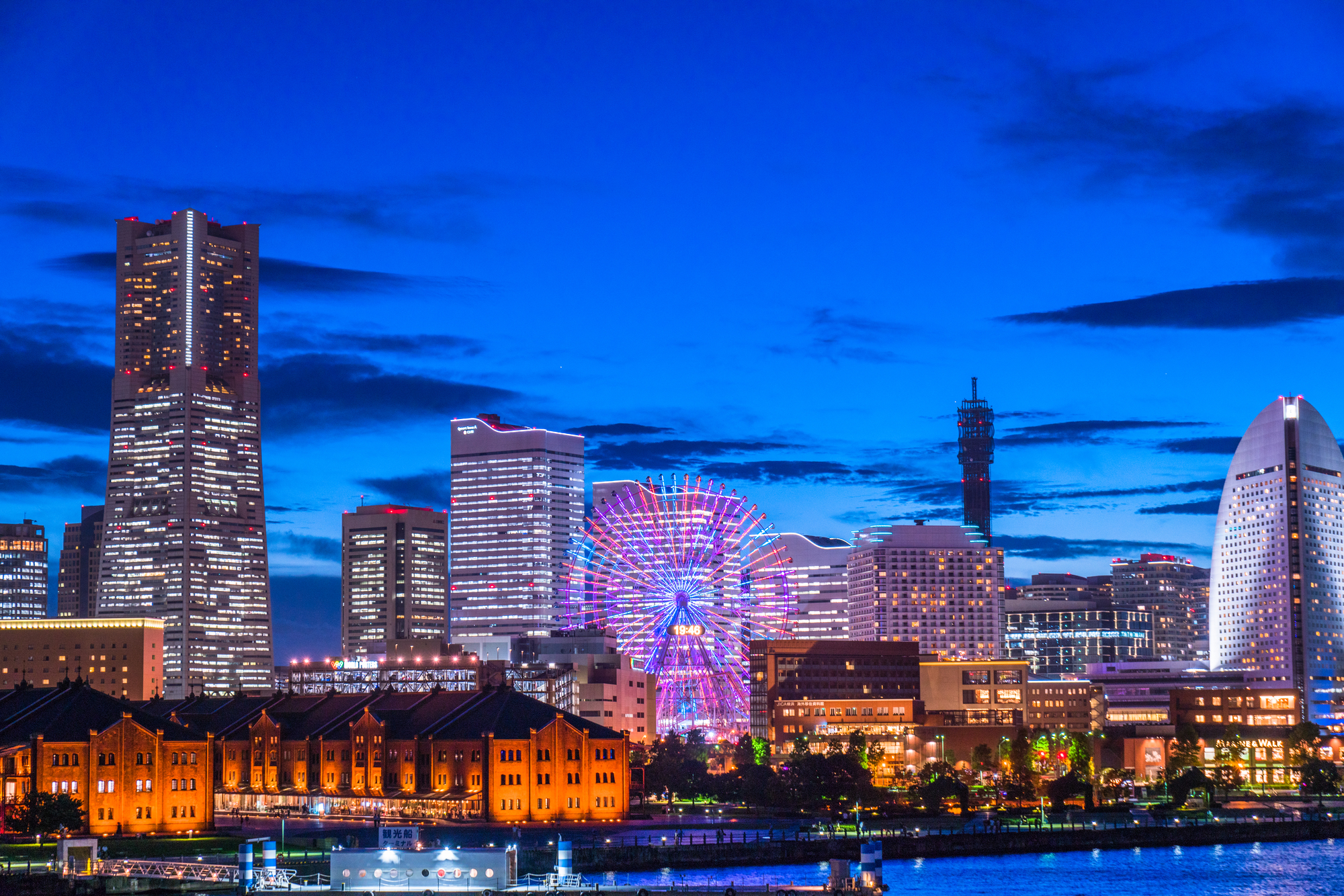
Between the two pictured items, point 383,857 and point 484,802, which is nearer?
point 383,857

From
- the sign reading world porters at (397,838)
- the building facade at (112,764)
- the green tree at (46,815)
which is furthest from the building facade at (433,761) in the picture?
the sign reading world porters at (397,838)

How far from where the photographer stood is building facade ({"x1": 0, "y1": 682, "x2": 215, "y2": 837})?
5782 inches

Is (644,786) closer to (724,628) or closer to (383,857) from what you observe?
(724,628)

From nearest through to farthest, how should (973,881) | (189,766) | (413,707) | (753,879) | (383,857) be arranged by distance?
(383,857) → (753,879) → (973,881) → (189,766) → (413,707)

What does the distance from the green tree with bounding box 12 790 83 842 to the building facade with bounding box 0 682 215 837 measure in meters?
5.73

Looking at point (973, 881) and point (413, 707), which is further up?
point (413, 707)

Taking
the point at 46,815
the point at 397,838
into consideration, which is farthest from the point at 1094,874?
the point at 46,815

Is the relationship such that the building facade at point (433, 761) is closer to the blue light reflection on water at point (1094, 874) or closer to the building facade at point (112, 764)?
the building facade at point (112, 764)

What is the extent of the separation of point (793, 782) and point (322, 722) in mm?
50410

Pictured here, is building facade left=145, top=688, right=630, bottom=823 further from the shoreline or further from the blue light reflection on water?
the blue light reflection on water

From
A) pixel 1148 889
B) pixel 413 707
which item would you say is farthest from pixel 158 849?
→ pixel 1148 889

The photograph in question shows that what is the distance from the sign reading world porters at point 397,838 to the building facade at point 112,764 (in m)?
43.1

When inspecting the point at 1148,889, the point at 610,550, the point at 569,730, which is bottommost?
the point at 1148,889

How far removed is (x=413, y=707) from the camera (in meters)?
187
